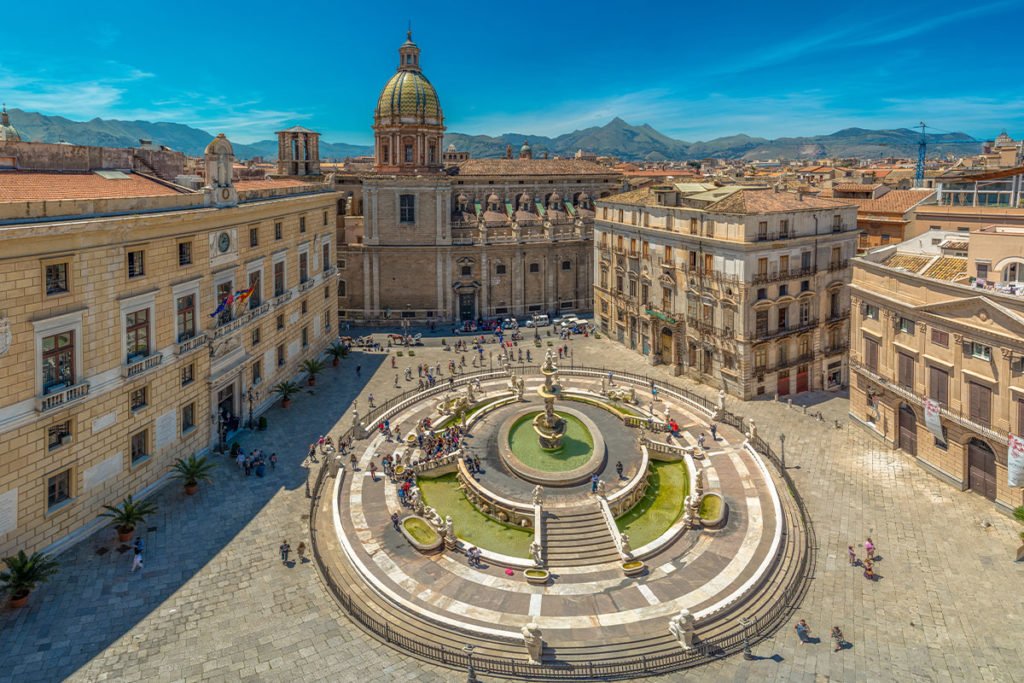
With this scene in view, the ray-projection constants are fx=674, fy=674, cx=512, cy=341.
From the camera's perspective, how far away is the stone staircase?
1137 inches

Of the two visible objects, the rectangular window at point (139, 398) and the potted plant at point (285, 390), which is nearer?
the rectangular window at point (139, 398)

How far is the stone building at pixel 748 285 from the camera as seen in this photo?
47781 mm

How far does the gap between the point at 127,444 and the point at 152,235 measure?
9.91 meters

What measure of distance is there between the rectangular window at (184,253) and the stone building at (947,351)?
39293mm

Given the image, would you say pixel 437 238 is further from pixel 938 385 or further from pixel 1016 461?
pixel 1016 461

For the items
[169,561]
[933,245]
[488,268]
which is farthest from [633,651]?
[488,268]

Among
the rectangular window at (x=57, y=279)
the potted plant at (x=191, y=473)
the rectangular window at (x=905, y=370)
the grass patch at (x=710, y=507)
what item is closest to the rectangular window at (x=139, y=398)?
the potted plant at (x=191, y=473)

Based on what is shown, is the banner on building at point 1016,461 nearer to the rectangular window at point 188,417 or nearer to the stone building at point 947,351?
the stone building at point 947,351

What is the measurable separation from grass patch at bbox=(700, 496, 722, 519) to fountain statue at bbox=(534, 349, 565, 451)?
353 inches

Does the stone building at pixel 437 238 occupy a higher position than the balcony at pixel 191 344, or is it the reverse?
the stone building at pixel 437 238

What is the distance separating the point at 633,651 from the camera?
23.4 meters

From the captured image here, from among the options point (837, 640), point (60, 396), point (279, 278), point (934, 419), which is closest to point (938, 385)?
point (934, 419)

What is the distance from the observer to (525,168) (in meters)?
84.8

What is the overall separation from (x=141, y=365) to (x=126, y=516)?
23.0 feet
